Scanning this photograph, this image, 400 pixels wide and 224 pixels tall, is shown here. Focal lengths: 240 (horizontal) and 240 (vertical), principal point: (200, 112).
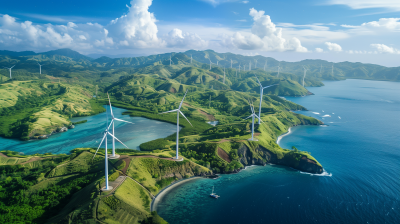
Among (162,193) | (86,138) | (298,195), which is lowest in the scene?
(86,138)

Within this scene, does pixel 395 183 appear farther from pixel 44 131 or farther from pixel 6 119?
pixel 6 119

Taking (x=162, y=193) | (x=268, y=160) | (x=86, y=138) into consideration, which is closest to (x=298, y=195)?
(x=268, y=160)

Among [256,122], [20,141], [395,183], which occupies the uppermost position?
[256,122]

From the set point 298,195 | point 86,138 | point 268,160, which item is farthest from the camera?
point 86,138

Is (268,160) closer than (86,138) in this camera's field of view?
Yes

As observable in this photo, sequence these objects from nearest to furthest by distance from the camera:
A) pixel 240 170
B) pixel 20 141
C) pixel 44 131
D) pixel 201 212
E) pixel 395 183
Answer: pixel 201 212 → pixel 395 183 → pixel 240 170 → pixel 20 141 → pixel 44 131

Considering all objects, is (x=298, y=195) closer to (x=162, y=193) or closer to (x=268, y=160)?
(x=268, y=160)

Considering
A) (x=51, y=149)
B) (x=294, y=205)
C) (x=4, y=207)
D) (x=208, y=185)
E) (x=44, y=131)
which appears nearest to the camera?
(x=4, y=207)

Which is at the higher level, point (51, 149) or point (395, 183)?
point (395, 183)

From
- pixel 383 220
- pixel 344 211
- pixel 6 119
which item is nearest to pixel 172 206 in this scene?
pixel 344 211

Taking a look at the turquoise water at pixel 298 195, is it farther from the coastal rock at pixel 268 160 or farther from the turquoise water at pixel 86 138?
the turquoise water at pixel 86 138
